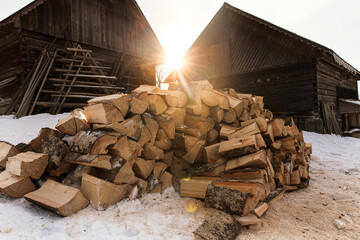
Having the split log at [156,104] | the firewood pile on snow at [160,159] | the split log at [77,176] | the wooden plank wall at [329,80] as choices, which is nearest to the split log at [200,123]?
the firewood pile on snow at [160,159]

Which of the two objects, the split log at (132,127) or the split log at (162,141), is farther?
the split log at (162,141)

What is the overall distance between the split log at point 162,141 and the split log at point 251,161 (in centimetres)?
100

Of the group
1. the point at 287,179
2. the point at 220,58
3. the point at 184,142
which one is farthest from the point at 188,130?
the point at 220,58

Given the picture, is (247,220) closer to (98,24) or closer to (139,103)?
(139,103)

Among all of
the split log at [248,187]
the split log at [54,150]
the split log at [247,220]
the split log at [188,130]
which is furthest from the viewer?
the split log at [188,130]

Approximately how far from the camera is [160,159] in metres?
3.32

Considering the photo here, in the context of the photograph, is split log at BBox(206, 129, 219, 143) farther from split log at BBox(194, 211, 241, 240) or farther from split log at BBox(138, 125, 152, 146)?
split log at BBox(194, 211, 241, 240)

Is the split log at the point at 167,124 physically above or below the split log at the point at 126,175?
above

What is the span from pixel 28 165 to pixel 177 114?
2.17 meters

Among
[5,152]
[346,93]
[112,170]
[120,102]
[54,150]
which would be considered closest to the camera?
[112,170]

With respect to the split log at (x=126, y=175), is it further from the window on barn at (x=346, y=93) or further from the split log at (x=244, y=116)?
the window on barn at (x=346, y=93)

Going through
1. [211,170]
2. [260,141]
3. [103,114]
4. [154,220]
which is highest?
[103,114]

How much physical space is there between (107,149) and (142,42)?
10.6 meters

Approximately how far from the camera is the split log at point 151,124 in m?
3.15
